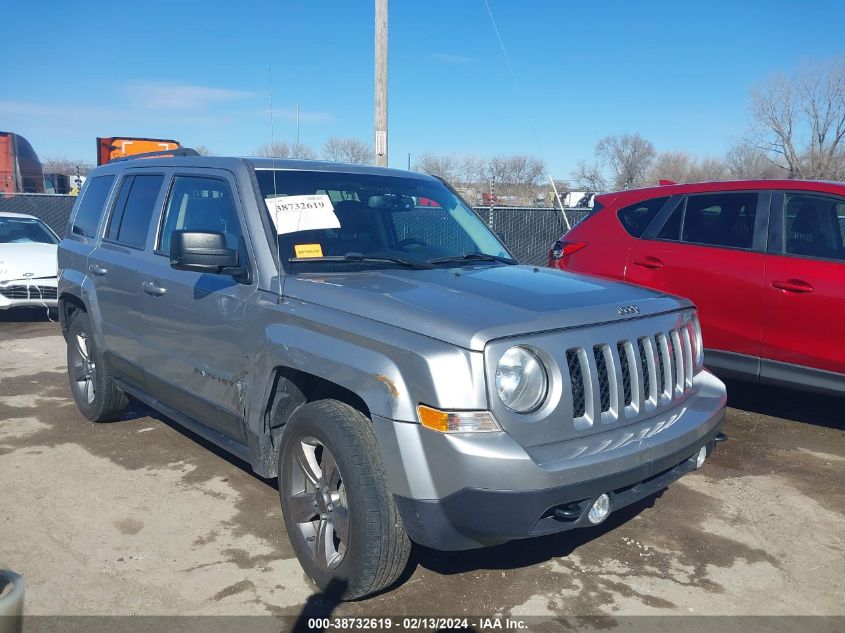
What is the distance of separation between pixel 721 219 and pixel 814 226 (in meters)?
0.69

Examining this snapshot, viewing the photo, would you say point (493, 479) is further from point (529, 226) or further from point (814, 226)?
point (529, 226)

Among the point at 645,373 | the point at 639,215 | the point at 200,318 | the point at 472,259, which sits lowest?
the point at 645,373

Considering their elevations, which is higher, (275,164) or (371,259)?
(275,164)

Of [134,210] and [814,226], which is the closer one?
[134,210]

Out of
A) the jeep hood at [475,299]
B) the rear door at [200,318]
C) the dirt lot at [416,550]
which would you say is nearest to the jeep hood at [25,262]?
the dirt lot at [416,550]

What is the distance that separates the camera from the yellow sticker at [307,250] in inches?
144

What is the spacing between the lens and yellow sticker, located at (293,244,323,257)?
12.0 feet

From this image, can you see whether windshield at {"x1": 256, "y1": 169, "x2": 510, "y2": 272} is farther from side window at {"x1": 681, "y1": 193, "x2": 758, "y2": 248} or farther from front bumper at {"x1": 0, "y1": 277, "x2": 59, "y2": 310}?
front bumper at {"x1": 0, "y1": 277, "x2": 59, "y2": 310}

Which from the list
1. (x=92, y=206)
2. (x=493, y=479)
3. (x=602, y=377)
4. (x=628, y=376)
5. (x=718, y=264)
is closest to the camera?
(x=493, y=479)

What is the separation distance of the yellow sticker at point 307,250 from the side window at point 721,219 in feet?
11.8

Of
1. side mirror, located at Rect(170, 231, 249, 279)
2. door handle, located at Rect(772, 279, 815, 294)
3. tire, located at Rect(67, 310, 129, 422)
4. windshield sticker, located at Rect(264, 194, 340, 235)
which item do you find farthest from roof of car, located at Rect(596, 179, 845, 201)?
tire, located at Rect(67, 310, 129, 422)

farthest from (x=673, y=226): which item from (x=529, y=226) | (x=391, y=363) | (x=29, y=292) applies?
(x=529, y=226)

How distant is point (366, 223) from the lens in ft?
13.3

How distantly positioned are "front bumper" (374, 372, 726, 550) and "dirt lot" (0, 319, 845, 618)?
2.06ft
